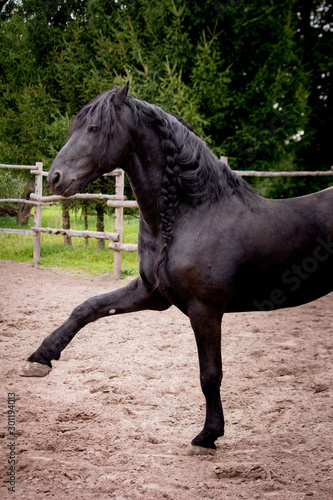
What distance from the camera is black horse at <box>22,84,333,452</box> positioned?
6.73ft

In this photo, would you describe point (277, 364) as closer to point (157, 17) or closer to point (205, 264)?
point (205, 264)

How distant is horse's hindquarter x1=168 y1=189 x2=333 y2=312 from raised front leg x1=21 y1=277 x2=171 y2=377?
12.6 inches

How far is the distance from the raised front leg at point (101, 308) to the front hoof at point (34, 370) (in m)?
0.03

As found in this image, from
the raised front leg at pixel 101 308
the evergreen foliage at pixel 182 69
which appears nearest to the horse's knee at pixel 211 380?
→ the raised front leg at pixel 101 308

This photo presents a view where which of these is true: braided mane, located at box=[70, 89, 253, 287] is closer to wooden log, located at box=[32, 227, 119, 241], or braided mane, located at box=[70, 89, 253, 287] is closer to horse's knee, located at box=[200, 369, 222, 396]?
horse's knee, located at box=[200, 369, 222, 396]

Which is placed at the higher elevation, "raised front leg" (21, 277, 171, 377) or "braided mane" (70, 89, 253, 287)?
"braided mane" (70, 89, 253, 287)

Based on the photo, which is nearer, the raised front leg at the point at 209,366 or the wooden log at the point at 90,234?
the raised front leg at the point at 209,366

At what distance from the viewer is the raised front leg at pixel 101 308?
7.55ft

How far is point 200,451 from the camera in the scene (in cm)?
211

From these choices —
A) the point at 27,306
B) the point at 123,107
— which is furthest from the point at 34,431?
the point at 27,306

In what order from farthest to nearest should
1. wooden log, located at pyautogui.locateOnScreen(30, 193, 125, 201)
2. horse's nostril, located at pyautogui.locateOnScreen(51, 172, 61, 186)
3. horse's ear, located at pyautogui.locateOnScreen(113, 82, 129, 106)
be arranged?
wooden log, located at pyautogui.locateOnScreen(30, 193, 125, 201) < horse's ear, located at pyautogui.locateOnScreen(113, 82, 129, 106) < horse's nostril, located at pyautogui.locateOnScreen(51, 172, 61, 186)

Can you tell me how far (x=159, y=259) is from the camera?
2117 mm

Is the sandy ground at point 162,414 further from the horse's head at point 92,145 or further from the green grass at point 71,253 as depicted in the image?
the green grass at point 71,253

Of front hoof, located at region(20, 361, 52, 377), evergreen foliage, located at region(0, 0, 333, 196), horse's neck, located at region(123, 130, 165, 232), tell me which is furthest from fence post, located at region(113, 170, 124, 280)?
horse's neck, located at region(123, 130, 165, 232)
